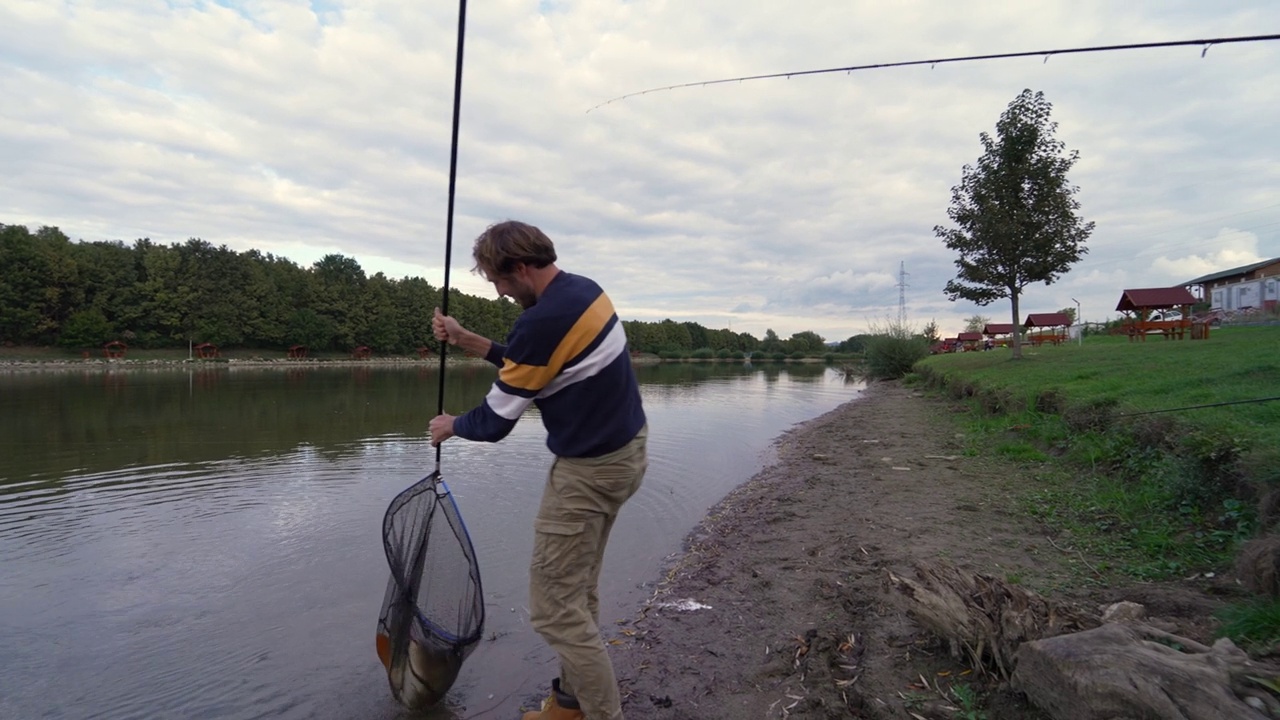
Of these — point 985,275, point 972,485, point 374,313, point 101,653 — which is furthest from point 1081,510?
point 374,313

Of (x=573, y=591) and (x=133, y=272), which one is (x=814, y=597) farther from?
(x=133, y=272)

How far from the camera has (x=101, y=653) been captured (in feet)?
15.3

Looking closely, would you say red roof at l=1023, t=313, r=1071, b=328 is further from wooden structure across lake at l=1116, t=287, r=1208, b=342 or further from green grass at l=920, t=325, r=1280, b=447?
green grass at l=920, t=325, r=1280, b=447

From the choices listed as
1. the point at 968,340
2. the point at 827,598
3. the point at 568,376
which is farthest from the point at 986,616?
the point at 968,340

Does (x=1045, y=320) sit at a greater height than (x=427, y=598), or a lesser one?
greater

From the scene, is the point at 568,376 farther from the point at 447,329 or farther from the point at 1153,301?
the point at 1153,301

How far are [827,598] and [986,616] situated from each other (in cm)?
160

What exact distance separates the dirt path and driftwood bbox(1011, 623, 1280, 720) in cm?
26

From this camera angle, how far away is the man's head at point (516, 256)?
9.98 feet

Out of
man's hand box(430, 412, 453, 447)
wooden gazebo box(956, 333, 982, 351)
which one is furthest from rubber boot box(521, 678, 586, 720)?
wooden gazebo box(956, 333, 982, 351)

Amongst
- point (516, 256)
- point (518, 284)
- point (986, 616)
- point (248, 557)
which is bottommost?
point (248, 557)

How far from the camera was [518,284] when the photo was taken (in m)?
3.13

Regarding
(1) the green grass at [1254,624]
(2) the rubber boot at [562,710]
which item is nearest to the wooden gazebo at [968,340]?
(1) the green grass at [1254,624]

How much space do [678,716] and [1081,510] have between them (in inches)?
181
